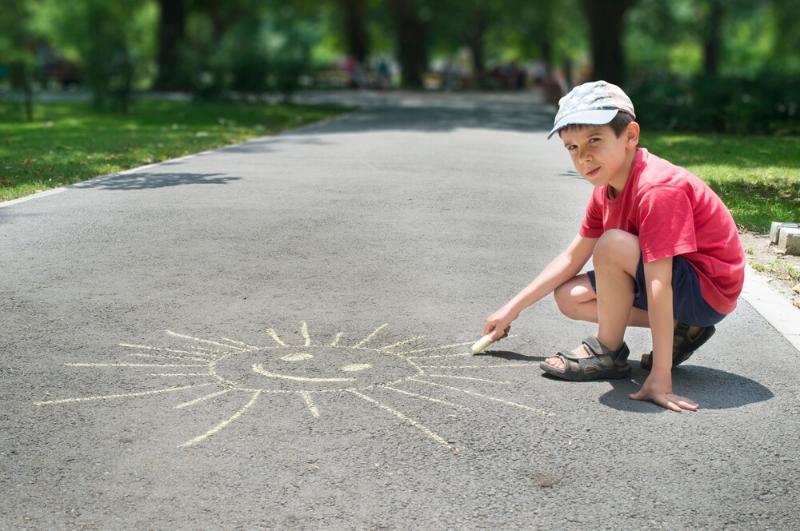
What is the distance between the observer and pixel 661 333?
4289 mm

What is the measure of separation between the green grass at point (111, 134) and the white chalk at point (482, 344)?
19.9 feet

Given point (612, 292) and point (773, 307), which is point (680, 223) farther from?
point (773, 307)

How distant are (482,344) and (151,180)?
6636 millimetres

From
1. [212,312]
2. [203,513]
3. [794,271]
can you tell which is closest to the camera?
[203,513]

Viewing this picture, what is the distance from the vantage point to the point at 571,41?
247 ft

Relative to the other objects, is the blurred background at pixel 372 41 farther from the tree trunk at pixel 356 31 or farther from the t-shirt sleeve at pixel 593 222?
the t-shirt sleeve at pixel 593 222

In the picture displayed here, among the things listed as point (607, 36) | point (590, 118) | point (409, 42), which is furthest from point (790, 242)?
point (409, 42)

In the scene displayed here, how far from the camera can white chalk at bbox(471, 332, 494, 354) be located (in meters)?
4.86

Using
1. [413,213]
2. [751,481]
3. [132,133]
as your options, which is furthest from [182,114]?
[751,481]

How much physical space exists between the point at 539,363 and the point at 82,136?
1300 centimetres

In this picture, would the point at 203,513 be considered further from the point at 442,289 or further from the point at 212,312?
the point at 442,289

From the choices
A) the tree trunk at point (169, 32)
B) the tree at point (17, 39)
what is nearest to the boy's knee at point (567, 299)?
the tree at point (17, 39)

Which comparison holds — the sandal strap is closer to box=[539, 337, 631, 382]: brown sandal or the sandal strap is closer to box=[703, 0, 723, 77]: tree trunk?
box=[539, 337, 631, 382]: brown sandal

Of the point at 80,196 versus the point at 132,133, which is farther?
the point at 132,133
